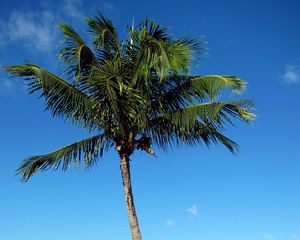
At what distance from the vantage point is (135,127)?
44.9 feet

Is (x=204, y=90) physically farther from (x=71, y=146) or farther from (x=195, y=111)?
(x=71, y=146)

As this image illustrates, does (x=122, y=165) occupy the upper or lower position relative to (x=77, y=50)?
lower

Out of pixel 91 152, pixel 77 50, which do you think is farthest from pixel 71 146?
pixel 77 50

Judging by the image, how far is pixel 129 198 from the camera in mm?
12820

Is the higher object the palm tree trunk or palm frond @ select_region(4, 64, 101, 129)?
palm frond @ select_region(4, 64, 101, 129)

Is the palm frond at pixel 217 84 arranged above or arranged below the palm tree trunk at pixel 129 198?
above

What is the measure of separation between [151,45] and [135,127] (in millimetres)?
2134

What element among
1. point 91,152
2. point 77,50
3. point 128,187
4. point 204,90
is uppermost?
point 77,50

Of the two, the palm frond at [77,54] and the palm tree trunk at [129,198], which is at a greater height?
the palm frond at [77,54]

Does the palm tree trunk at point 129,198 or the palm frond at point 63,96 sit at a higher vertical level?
the palm frond at point 63,96

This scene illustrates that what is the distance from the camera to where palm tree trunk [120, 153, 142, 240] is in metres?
12.5

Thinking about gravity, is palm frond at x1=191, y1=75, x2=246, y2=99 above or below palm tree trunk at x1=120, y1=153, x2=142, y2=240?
above

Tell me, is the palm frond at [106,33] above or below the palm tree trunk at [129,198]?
above

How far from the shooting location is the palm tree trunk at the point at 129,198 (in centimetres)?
1253
